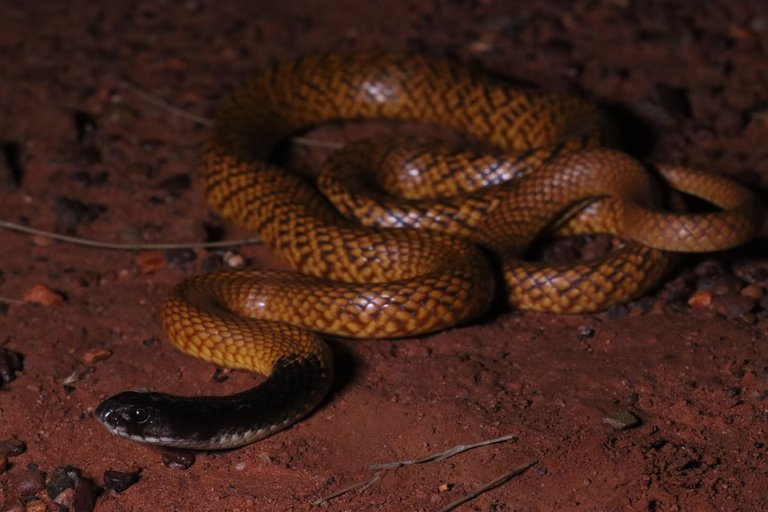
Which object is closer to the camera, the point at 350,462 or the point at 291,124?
the point at 350,462

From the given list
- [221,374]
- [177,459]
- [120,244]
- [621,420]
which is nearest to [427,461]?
[621,420]

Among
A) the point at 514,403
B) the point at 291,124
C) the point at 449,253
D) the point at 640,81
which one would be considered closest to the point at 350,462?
the point at 514,403

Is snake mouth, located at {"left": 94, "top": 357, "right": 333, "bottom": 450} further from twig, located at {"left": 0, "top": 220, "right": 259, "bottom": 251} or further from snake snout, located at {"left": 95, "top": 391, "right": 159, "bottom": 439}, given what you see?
twig, located at {"left": 0, "top": 220, "right": 259, "bottom": 251}

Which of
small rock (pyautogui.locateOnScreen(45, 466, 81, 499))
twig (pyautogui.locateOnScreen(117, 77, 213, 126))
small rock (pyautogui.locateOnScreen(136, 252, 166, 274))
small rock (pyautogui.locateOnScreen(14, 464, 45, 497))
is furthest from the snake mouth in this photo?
twig (pyautogui.locateOnScreen(117, 77, 213, 126))

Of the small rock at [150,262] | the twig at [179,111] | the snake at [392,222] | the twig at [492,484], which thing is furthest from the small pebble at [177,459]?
the twig at [179,111]

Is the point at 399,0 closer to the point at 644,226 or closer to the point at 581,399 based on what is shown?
the point at 644,226

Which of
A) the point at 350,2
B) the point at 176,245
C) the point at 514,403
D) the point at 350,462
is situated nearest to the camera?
the point at 350,462

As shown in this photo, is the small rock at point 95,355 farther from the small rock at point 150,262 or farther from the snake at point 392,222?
the small rock at point 150,262
